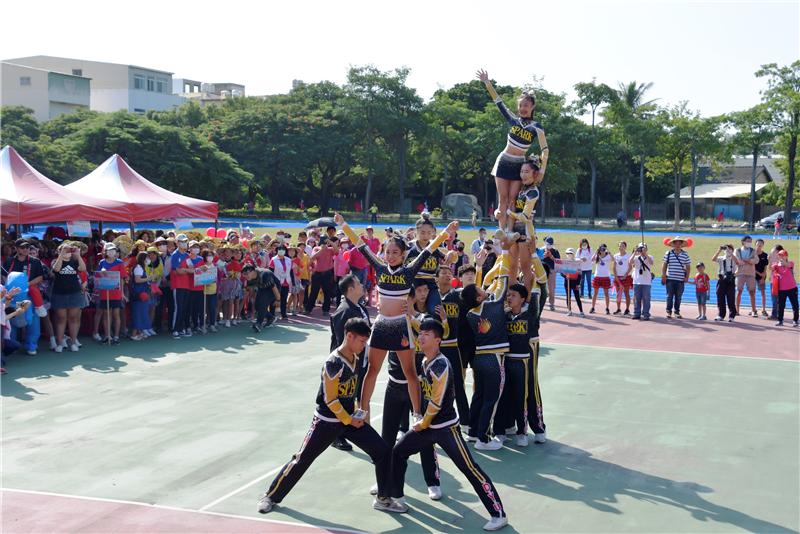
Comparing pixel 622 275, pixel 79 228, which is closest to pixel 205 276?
pixel 79 228

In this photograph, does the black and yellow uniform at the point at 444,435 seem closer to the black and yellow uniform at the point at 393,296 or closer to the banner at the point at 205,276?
the black and yellow uniform at the point at 393,296

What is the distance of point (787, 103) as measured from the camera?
162ft

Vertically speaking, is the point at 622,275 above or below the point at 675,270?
below

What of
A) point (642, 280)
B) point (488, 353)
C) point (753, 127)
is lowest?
point (488, 353)

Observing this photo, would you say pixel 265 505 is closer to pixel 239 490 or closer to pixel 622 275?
pixel 239 490

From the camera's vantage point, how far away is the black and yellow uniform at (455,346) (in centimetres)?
820

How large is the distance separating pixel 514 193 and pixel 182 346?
6.83 m

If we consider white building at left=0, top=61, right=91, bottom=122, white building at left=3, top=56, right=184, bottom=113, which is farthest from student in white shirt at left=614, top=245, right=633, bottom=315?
white building at left=3, top=56, right=184, bottom=113

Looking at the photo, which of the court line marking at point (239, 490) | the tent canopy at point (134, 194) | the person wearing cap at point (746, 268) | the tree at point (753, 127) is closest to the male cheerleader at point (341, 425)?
the court line marking at point (239, 490)

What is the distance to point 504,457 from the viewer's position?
25.8 ft

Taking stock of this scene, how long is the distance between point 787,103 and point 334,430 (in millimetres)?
51078

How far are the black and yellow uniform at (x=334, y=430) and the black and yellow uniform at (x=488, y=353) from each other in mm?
1833

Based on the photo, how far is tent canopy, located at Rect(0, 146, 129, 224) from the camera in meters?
13.5

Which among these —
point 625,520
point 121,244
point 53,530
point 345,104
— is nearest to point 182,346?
point 121,244
